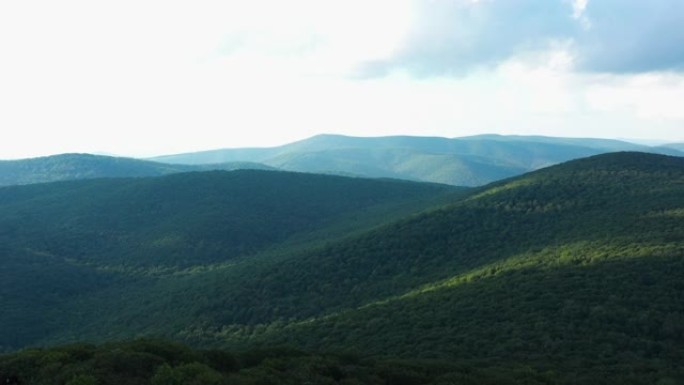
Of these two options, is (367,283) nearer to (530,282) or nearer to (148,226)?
(530,282)

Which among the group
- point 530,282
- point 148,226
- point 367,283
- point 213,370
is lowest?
point 367,283

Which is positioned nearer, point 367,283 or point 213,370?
point 213,370

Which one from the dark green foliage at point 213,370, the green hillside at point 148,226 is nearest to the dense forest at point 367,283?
the dark green foliage at point 213,370

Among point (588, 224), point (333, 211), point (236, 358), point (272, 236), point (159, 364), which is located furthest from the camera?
point (333, 211)

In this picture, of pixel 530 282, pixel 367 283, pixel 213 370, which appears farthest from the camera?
pixel 367 283

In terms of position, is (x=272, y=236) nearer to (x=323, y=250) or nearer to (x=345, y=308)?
(x=323, y=250)

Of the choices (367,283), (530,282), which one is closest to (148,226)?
(367,283)

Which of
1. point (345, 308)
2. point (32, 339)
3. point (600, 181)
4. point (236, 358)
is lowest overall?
point (32, 339)

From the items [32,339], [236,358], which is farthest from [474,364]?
[32,339]
